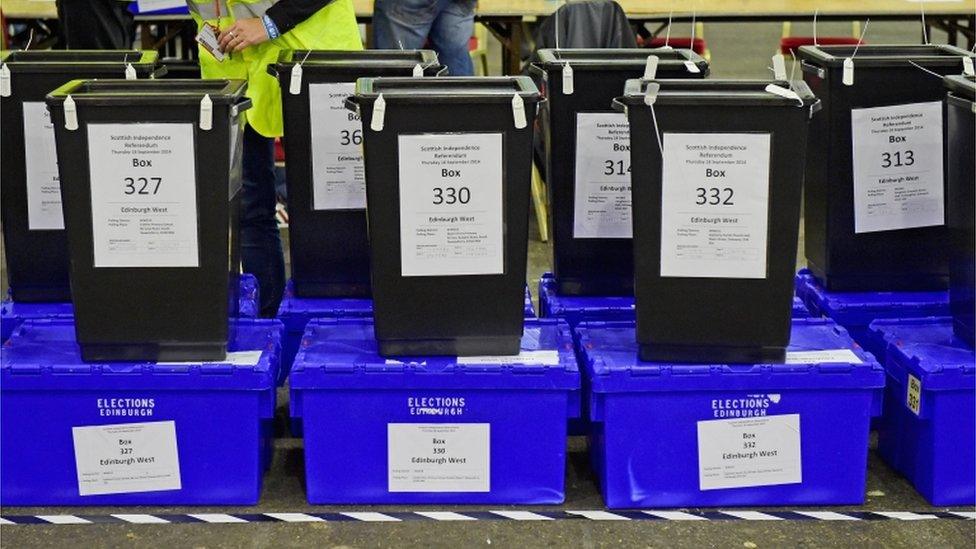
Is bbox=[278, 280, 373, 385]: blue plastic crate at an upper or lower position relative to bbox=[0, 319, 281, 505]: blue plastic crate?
upper

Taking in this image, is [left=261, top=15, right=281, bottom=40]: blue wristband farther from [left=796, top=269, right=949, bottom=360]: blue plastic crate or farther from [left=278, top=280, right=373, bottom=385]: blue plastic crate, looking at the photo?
[left=796, top=269, right=949, bottom=360]: blue plastic crate

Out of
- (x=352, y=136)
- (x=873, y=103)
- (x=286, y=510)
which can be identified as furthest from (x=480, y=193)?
(x=873, y=103)

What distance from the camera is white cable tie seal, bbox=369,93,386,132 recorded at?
2488 millimetres

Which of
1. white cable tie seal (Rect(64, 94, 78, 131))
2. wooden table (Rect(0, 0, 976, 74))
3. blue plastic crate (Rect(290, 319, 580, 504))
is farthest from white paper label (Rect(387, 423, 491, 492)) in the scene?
wooden table (Rect(0, 0, 976, 74))

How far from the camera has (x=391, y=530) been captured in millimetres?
2676

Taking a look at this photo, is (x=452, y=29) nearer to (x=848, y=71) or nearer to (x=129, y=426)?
(x=848, y=71)

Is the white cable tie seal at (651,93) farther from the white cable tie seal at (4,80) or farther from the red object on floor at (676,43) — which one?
the red object on floor at (676,43)

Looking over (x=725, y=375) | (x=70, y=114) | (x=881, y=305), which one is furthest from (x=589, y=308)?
(x=70, y=114)

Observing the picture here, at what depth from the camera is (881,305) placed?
308 centimetres

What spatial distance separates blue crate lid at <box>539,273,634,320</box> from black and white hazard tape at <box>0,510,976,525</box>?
19.8 inches

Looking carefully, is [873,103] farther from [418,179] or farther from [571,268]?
[418,179]

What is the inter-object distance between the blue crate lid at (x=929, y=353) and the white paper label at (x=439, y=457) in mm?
900

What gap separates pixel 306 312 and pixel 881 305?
1.37 meters

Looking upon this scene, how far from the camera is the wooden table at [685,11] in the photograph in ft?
17.5
